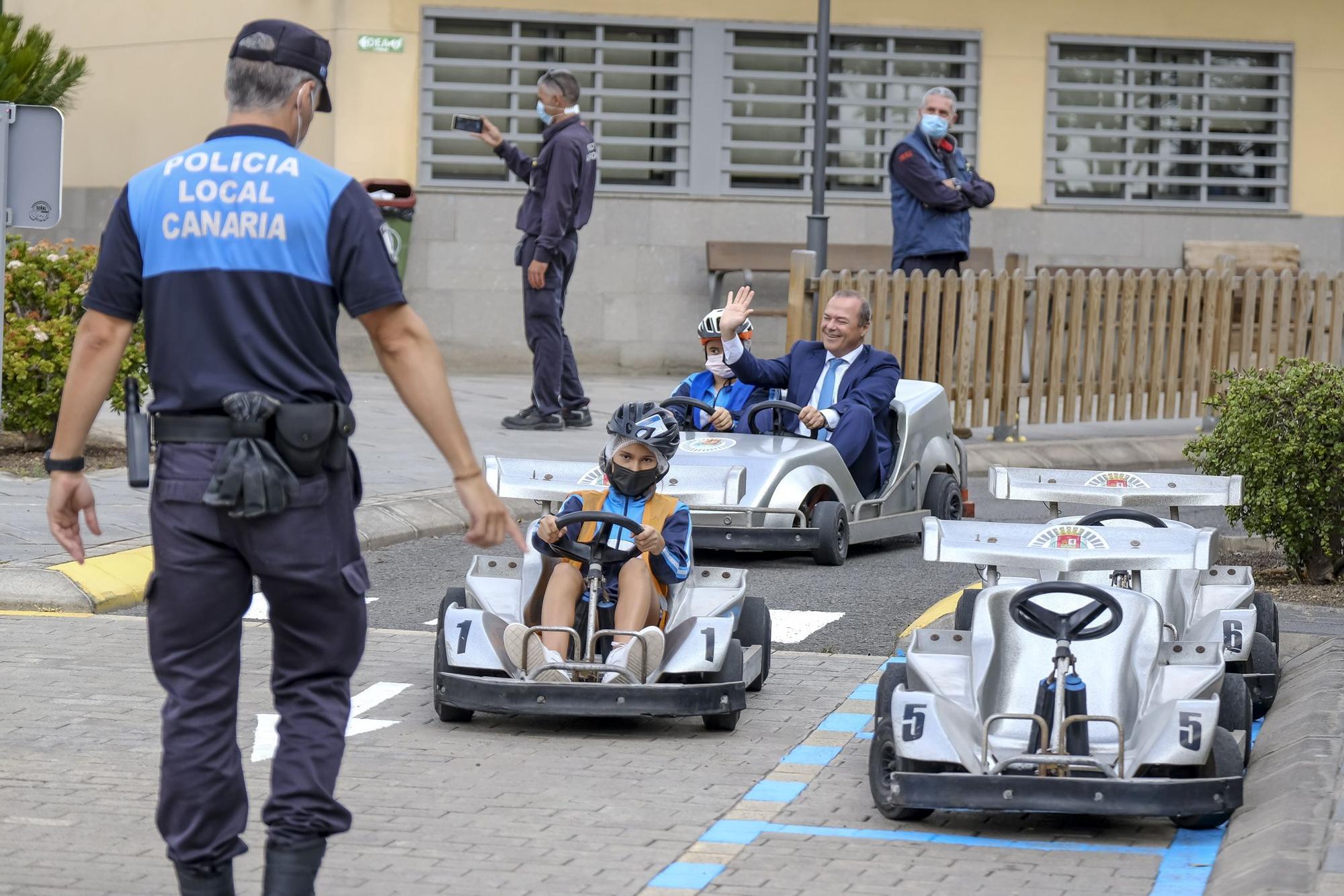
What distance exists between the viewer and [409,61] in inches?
691

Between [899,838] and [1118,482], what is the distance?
8.50 feet

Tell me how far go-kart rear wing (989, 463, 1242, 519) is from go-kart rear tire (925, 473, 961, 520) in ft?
9.54

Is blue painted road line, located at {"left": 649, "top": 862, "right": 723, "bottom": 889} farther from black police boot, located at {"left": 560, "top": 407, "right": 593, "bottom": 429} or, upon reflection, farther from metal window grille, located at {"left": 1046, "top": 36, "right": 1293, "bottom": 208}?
metal window grille, located at {"left": 1046, "top": 36, "right": 1293, "bottom": 208}

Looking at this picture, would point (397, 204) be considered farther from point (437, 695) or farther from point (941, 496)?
point (437, 695)

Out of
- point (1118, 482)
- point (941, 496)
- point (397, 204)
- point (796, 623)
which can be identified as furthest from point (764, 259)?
point (1118, 482)

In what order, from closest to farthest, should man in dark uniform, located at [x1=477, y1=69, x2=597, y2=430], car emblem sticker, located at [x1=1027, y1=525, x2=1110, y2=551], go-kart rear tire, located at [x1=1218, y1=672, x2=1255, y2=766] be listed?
go-kart rear tire, located at [x1=1218, y1=672, x2=1255, y2=766]
car emblem sticker, located at [x1=1027, y1=525, x2=1110, y2=551]
man in dark uniform, located at [x1=477, y1=69, x2=597, y2=430]

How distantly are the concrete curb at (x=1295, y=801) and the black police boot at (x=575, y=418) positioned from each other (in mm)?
7465

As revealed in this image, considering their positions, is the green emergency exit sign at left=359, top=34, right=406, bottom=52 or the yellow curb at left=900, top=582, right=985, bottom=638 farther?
the green emergency exit sign at left=359, top=34, right=406, bottom=52

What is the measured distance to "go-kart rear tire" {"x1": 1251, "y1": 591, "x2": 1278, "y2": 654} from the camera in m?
7.25

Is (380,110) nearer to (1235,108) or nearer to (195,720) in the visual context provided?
(1235,108)

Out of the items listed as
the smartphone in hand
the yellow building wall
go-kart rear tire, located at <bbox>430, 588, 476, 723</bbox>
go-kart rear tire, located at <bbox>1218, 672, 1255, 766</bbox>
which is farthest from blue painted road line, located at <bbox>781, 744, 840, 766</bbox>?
the yellow building wall

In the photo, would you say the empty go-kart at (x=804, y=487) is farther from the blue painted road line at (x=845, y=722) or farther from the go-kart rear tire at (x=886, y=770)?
the go-kart rear tire at (x=886, y=770)

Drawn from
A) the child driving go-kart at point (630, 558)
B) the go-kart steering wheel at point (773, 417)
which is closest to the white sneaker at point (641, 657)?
the child driving go-kart at point (630, 558)

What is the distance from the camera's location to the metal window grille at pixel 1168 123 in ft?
62.4
